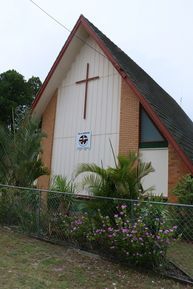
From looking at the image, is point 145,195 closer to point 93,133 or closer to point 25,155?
point 25,155

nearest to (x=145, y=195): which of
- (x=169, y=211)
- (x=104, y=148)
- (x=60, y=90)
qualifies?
(x=169, y=211)

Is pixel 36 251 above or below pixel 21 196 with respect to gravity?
below

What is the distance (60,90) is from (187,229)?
9192 millimetres

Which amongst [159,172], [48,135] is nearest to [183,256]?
[159,172]

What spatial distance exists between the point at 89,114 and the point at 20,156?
3.98 meters

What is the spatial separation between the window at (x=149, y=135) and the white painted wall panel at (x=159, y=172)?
233 mm

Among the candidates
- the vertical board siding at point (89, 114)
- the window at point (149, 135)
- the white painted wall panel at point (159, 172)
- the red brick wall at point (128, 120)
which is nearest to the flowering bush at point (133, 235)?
the white painted wall panel at point (159, 172)

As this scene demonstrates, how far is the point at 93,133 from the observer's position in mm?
13312

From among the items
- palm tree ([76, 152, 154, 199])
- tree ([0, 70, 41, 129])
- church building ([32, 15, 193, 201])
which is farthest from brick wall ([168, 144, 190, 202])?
tree ([0, 70, 41, 129])

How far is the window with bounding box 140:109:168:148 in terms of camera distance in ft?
37.1

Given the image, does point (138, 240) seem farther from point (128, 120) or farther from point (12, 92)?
point (12, 92)

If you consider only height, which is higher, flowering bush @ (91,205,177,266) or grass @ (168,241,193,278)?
flowering bush @ (91,205,177,266)

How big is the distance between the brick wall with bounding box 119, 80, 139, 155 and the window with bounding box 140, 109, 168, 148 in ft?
0.58

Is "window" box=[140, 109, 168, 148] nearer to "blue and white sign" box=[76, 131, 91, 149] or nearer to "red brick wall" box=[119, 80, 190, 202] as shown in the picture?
"red brick wall" box=[119, 80, 190, 202]
